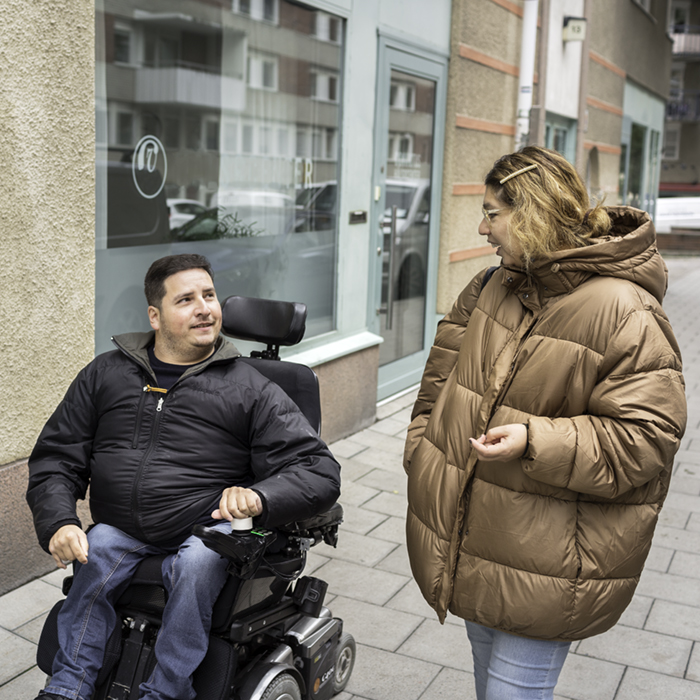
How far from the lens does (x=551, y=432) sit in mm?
2092

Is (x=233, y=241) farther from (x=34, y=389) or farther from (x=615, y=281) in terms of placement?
(x=615, y=281)

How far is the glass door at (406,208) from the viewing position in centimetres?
681

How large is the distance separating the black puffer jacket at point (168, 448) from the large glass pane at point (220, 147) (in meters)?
1.65

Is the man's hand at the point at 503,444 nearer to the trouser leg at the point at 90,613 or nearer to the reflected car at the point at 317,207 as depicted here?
the trouser leg at the point at 90,613

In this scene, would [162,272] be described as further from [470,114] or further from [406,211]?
[470,114]

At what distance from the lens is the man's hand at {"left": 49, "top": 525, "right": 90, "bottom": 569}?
2.42m

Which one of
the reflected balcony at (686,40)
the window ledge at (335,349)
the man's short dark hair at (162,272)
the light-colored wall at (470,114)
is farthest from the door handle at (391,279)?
the reflected balcony at (686,40)

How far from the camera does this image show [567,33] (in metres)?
10.7

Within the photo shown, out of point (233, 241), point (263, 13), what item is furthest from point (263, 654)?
point (263, 13)

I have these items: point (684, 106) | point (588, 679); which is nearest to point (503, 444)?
point (588, 679)

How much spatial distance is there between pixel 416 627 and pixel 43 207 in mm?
2310

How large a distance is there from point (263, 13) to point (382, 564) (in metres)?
3.28

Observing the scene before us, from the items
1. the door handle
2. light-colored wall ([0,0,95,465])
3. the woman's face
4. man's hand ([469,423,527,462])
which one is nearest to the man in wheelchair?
man's hand ([469,423,527,462])

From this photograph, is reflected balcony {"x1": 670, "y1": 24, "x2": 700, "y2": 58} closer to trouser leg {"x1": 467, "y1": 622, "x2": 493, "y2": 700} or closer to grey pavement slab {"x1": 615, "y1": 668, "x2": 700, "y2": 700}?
grey pavement slab {"x1": 615, "y1": 668, "x2": 700, "y2": 700}
